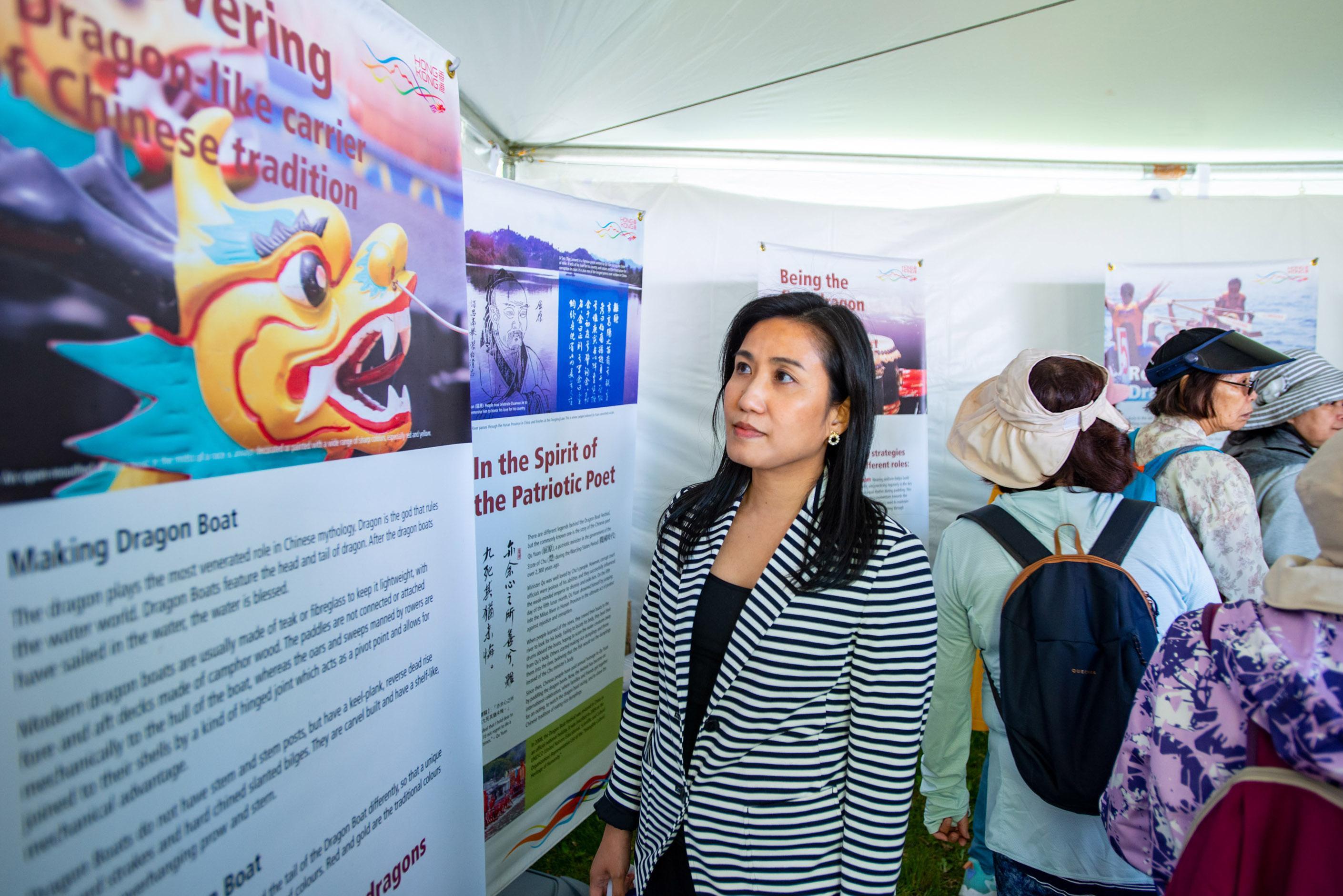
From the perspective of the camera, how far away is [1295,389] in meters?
2.37

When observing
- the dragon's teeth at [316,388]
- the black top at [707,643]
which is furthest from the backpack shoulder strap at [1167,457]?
the dragon's teeth at [316,388]

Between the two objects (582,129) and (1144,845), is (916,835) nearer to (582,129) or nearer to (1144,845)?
(1144,845)

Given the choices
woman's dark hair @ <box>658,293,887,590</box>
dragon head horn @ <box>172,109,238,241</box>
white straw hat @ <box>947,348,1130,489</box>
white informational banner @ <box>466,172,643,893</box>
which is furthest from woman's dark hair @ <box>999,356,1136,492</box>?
dragon head horn @ <box>172,109,238,241</box>

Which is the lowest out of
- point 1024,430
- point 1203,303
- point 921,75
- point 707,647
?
point 707,647

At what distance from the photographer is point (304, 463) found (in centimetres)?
86

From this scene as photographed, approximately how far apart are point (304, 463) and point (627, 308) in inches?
62.7

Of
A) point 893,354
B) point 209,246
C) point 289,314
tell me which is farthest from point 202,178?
point 893,354

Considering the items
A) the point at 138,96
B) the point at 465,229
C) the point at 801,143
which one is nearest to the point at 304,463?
the point at 138,96

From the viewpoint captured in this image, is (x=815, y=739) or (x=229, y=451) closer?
(x=229, y=451)

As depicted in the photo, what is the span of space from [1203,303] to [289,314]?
13.5ft

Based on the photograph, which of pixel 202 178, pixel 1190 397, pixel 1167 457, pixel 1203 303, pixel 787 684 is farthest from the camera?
pixel 1203 303

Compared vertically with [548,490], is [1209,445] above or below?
above

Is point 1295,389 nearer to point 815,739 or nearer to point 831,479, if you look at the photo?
point 831,479

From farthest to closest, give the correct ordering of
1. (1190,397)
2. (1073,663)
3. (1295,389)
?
(1295,389) < (1190,397) < (1073,663)
